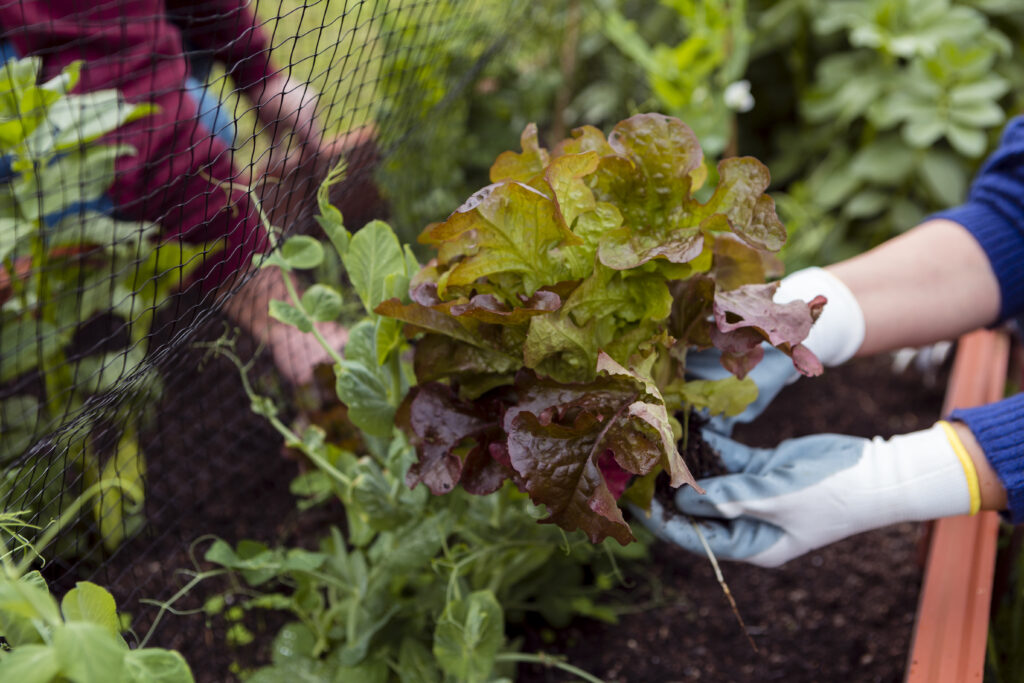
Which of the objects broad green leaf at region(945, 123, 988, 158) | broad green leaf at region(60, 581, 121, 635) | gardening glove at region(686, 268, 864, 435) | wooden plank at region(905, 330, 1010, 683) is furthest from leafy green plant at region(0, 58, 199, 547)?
broad green leaf at region(945, 123, 988, 158)

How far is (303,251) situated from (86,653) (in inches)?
19.6

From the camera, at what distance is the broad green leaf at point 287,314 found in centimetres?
80

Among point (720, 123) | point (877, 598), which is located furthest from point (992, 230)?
point (720, 123)

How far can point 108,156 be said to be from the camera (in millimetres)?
1136

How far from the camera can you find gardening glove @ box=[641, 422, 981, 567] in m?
0.88

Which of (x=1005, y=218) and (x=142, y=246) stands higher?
(x=142, y=246)

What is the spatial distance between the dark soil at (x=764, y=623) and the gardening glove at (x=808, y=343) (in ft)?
1.08

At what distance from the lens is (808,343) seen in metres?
1.11

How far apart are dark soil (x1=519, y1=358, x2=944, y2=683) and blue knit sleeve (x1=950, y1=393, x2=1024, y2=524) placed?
0.38m

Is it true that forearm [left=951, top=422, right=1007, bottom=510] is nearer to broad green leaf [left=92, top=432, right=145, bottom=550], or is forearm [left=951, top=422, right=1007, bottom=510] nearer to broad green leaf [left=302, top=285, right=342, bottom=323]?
broad green leaf [left=302, top=285, right=342, bottom=323]

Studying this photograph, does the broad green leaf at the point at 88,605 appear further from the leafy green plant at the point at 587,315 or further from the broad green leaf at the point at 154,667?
the leafy green plant at the point at 587,315

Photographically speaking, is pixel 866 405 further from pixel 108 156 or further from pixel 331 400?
pixel 108 156

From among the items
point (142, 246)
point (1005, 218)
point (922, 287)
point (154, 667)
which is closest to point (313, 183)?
point (142, 246)

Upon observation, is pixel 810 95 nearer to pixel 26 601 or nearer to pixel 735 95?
pixel 735 95
